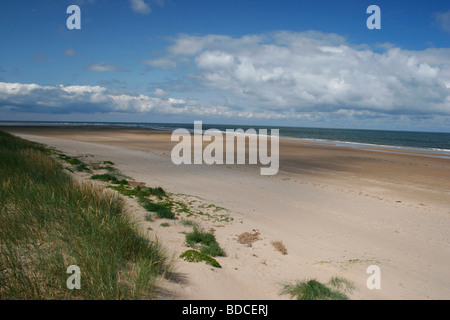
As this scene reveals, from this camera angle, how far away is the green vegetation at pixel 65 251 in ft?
10.5

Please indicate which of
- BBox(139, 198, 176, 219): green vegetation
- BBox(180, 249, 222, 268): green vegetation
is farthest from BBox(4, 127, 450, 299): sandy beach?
BBox(139, 198, 176, 219): green vegetation

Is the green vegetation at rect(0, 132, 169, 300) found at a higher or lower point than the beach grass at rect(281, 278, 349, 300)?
higher

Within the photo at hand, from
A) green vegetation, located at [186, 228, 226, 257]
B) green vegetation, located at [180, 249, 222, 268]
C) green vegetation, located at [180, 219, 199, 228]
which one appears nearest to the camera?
green vegetation, located at [180, 249, 222, 268]

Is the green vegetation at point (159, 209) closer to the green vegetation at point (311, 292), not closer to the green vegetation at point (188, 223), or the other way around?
the green vegetation at point (188, 223)

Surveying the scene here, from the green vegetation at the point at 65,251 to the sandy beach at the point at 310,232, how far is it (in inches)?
17.1

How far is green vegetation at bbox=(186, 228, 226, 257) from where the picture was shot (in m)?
5.80

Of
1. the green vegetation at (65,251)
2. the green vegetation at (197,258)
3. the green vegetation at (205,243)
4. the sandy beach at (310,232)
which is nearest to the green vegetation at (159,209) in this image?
the sandy beach at (310,232)

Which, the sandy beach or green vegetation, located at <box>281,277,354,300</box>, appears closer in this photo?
green vegetation, located at <box>281,277,354,300</box>

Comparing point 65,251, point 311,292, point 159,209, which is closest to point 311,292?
point 311,292

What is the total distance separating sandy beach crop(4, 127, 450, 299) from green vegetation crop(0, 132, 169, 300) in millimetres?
436

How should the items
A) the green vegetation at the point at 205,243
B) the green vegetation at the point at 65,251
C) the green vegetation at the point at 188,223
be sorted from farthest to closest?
the green vegetation at the point at 188,223 < the green vegetation at the point at 205,243 < the green vegetation at the point at 65,251

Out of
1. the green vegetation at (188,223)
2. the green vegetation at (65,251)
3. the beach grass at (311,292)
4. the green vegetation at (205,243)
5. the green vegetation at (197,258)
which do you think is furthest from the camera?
the green vegetation at (188,223)

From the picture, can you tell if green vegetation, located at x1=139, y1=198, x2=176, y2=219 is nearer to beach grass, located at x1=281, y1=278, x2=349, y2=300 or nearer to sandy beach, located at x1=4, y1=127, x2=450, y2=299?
sandy beach, located at x1=4, y1=127, x2=450, y2=299

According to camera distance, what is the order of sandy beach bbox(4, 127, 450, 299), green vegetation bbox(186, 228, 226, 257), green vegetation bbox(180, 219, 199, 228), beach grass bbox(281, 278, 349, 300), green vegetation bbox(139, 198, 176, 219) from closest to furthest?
1. beach grass bbox(281, 278, 349, 300)
2. sandy beach bbox(4, 127, 450, 299)
3. green vegetation bbox(186, 228, 226, 257)
4. green vegetation bbox(180, 219, 199, 228)
5. green vegetation bbox(139, 198, 176, 219)
